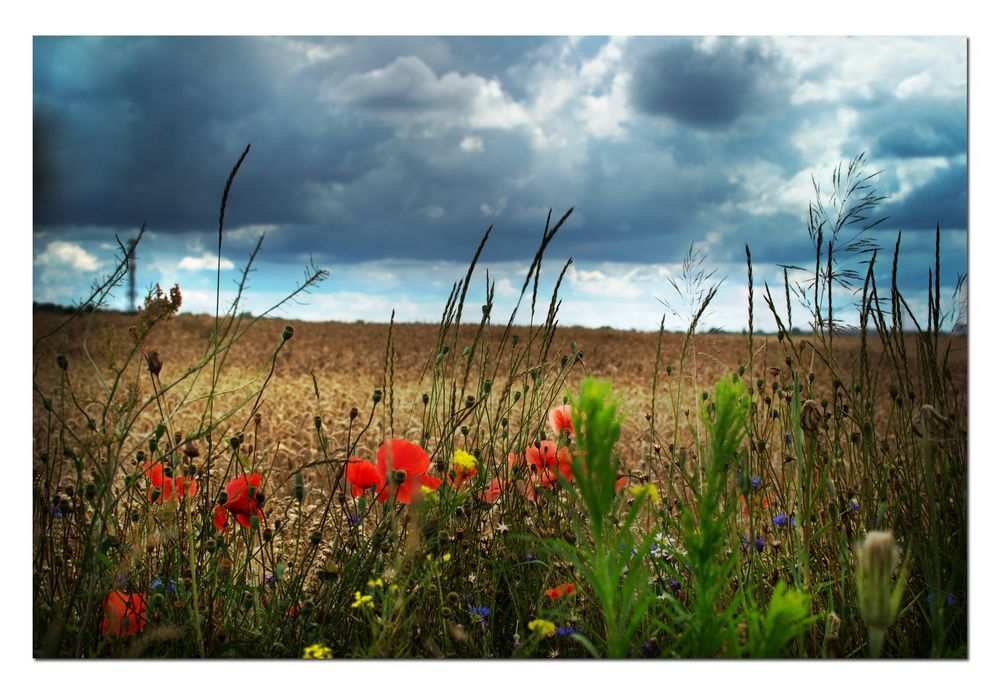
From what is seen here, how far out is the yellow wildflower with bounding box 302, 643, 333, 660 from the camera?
60.6 inches

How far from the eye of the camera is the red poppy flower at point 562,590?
163 cm

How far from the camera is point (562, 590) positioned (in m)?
1.66

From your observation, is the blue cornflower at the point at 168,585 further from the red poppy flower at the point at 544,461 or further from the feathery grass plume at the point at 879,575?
the feathery grass plume at the point at 879,575

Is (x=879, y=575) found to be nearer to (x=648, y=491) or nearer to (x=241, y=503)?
(x=648, y=491)

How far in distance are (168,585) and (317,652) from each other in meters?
0.42

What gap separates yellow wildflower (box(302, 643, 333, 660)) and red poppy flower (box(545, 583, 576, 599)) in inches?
18.0

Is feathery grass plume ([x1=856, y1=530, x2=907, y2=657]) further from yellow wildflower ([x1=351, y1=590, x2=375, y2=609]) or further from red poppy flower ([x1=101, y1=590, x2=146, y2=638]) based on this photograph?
red poppy flower ([x1=101, y1=590, x2=146, y2=638])

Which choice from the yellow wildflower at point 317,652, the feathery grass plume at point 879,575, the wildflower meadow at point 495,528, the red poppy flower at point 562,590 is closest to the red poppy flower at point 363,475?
the wildflower meadow at point 495,528

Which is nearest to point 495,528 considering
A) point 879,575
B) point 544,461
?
point 544,461

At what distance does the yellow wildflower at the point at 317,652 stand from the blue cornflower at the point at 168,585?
0.33 m

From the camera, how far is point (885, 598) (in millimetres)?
1119

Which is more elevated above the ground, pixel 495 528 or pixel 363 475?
pixel 363 475
